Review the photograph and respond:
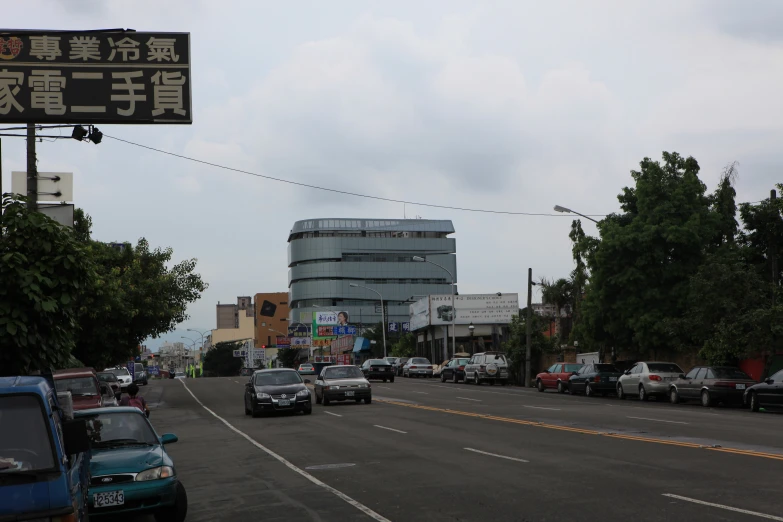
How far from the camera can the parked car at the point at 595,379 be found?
40094mm

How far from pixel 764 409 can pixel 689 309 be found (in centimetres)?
1003

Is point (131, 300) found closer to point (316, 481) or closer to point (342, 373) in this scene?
point (342, 373)

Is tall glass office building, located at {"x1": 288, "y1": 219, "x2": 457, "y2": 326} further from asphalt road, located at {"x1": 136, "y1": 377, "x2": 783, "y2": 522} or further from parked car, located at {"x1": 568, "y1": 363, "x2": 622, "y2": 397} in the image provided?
asphalt road, located at {"x1": 136, "y1": 377, "x2": 783, "y2": 522}

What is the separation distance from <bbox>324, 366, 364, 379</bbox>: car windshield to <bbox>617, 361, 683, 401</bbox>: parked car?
Result: 445 inches

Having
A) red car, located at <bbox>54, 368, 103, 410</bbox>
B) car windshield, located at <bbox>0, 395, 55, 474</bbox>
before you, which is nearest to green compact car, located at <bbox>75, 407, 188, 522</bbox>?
car windshield, located at <bbox>0, 395, 55, 474</bbox>

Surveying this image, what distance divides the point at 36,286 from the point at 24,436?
4.95 meters

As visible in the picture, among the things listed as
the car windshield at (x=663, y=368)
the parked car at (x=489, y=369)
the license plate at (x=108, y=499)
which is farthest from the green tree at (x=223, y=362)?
the license plate at (x=108, y=499)

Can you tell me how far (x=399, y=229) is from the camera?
170 m

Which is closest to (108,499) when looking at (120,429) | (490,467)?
(120,429)

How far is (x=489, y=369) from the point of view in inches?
2165

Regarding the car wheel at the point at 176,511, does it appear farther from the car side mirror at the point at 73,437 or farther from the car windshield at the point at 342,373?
the car windshield at the point at 342,373

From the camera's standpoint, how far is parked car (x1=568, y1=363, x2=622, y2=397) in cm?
4009

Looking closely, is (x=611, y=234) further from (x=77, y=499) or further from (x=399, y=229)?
(x=399, y=229)

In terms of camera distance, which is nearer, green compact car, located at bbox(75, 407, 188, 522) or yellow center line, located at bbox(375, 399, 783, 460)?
green compact car, located at bbox(75, 407, 188, 522)
